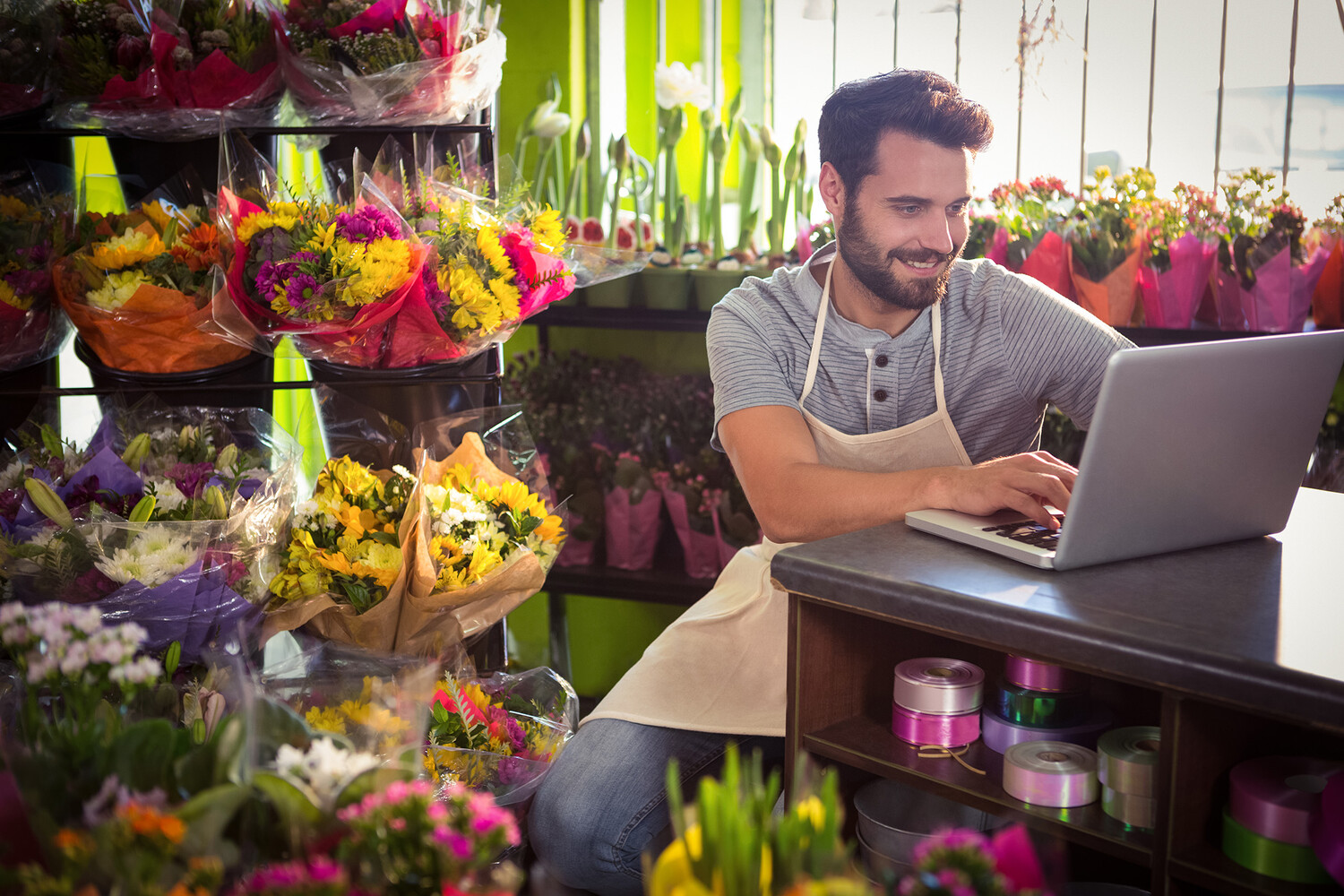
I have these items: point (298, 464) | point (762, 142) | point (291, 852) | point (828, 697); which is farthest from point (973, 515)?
point (762, 142)

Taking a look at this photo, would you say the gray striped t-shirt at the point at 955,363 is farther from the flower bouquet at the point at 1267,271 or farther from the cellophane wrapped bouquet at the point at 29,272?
the cellophane wrapped bouquet at the point at 29,272

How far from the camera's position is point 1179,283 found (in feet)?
7.61

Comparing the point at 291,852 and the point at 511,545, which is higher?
the point at 291,852

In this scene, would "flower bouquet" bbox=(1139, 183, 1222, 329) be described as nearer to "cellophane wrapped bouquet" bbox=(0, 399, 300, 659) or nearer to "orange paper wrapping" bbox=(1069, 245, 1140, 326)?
"orange paper wrapping" bbox=(1069, 245, 1140, 326)

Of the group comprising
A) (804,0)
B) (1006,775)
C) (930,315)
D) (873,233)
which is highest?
(804,0)

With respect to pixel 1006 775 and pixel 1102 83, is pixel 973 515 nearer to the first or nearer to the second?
pixel 1006 775

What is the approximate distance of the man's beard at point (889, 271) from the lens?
192 centimetres

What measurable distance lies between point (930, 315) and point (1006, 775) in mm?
1009

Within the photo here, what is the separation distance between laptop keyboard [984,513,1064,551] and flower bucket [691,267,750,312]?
1660mm

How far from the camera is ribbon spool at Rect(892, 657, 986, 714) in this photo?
1208mm

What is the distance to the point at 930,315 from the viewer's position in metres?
1.96

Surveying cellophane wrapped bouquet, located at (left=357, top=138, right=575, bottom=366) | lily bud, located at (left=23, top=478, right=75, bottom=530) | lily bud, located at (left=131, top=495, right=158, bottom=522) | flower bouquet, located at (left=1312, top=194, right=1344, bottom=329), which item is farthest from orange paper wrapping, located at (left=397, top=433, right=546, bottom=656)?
flower bouquet, located at (left=1312, top=194, right=1344, bottom=329)

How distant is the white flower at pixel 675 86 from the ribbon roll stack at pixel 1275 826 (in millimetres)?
2412

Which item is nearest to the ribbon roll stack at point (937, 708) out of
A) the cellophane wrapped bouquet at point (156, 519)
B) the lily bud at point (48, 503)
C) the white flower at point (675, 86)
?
the cellophane wrapped bouquet at point (156, 519)
